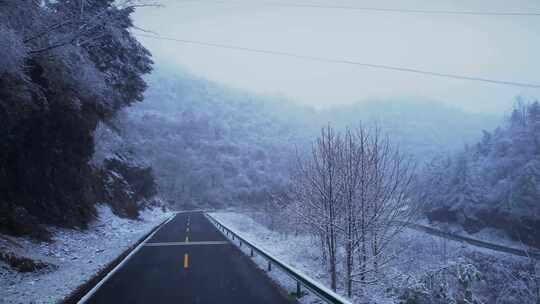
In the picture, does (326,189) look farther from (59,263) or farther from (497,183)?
(497,183)

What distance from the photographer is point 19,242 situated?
9758 millimetres

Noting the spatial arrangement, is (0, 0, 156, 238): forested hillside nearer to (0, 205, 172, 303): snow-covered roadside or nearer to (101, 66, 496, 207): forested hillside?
(0, 205, 172, 303): snow-covered roadside

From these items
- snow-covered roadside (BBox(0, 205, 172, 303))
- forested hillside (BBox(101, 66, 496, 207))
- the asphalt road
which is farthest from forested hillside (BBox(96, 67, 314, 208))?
the asphalt road

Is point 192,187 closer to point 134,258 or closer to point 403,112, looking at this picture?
point 134,258

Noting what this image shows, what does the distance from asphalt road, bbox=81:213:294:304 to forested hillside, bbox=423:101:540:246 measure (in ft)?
116

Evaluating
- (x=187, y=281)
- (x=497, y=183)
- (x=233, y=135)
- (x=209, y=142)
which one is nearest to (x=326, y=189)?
(x=187, y=281)

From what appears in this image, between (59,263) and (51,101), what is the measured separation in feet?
22.7

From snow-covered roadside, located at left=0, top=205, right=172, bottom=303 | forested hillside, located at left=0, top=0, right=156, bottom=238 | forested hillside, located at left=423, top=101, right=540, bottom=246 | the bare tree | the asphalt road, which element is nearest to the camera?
snow-covered roadside, located at left=0, top=205, right=172, bottom=303

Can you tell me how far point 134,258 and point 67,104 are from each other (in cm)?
745

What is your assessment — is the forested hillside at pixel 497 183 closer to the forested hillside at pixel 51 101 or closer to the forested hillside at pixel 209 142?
the forested hillside at pixel 209 142

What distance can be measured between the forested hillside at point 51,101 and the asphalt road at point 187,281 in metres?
4.39

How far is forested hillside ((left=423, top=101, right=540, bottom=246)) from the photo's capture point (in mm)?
38562

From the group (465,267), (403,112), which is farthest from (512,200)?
(403,112)

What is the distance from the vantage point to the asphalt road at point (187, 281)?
22.7 ft
